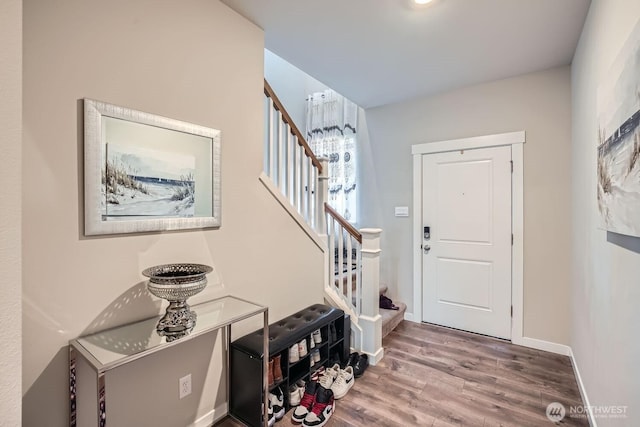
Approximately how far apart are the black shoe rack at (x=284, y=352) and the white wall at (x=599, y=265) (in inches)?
60.5

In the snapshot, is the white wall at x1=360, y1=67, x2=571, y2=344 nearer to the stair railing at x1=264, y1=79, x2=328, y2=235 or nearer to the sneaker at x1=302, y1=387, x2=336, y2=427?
the stair railing at x1=264, y1=79, x2=328, y2=235

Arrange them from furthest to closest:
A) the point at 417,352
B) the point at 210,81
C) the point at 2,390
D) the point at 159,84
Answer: the point at 417,352 → the point at 210,81 → the point at 159,84 → the point at 2,390

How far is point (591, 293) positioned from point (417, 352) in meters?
1.40

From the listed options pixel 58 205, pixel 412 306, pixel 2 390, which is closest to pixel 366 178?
pixel 412 306

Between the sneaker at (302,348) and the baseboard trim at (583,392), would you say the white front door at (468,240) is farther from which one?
the sneaker at (302,348)

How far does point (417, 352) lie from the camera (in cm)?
273

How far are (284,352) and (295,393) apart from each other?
30 cm

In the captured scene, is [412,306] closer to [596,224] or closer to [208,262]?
[596,224]

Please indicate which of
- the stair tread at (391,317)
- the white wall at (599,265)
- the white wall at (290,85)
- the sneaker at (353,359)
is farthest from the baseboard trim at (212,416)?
the white wall at (290,85)

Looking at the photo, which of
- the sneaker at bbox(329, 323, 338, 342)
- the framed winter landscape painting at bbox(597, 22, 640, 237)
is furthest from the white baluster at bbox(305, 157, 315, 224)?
the framed winter landscape painting at bbox(597, 22, 640, 237)

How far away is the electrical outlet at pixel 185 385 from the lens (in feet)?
5.45

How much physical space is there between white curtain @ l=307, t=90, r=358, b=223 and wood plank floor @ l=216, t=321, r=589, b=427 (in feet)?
5.83

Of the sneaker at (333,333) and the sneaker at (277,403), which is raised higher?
the sneaker at (333,333)

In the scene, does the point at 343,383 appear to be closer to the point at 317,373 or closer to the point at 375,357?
the point at 317,373
